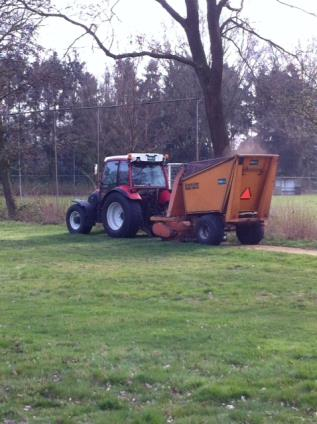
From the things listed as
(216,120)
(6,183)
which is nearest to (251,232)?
(216,120)

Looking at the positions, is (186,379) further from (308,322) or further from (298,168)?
(298,168)

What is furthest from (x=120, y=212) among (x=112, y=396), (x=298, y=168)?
(x=298, y=168)

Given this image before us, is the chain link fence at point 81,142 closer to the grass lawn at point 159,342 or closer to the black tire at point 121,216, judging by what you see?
the black tire at point 121,216

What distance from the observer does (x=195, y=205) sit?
2147 cm

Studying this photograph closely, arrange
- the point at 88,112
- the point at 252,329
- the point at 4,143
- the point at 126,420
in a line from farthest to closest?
the point at 88,112
the point at 4,143
the point at 252,329
the point at 126,420

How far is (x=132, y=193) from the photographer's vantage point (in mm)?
23516

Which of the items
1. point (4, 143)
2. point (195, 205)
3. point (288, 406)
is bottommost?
point (288, 406)

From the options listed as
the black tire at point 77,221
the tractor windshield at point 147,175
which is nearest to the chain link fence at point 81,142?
the black tire at point 77,221

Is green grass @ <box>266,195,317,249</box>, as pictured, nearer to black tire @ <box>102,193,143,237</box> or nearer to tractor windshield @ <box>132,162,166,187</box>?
tractor windshield @ <box>132,162,166,187</box>

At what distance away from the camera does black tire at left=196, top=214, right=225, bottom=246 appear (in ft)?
68.1

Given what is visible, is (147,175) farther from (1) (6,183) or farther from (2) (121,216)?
(1) (6,183)

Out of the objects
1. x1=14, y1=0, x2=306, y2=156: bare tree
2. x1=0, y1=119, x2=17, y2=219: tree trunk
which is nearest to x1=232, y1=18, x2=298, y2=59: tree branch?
x1=14, y1=0, x2=306, y2=156: bare tree

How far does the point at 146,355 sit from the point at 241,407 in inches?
77.4

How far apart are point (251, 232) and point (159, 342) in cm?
1276
